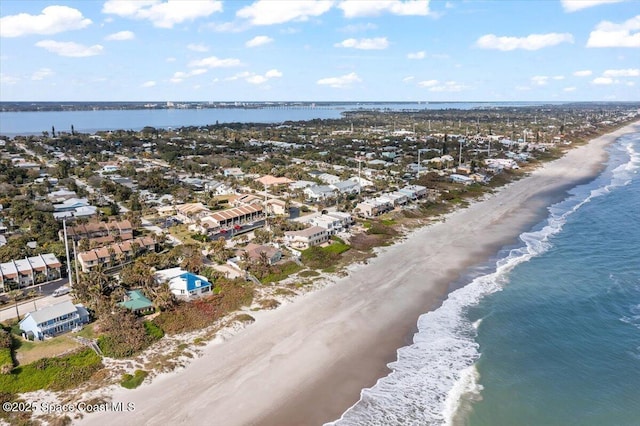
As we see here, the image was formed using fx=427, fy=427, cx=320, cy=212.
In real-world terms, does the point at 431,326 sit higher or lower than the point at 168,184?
lower

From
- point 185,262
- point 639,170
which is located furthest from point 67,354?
point 639,170

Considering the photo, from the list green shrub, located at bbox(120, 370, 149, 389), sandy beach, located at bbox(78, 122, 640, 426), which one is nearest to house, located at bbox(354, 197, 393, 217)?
sandy beach, located at bbox(78, 122, 640, 426)

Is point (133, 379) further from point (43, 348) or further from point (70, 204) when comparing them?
point (70, 204)

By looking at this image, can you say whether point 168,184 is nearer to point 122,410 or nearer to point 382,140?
point 122,410

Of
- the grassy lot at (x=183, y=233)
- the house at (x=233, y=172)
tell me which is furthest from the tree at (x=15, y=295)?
the house at (x=233, y=172)

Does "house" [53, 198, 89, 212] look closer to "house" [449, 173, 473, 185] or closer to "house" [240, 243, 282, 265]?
"house" [240, 243, 282, 265]

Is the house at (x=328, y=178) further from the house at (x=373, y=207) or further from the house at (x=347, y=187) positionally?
the house at (x=373, y=207)
